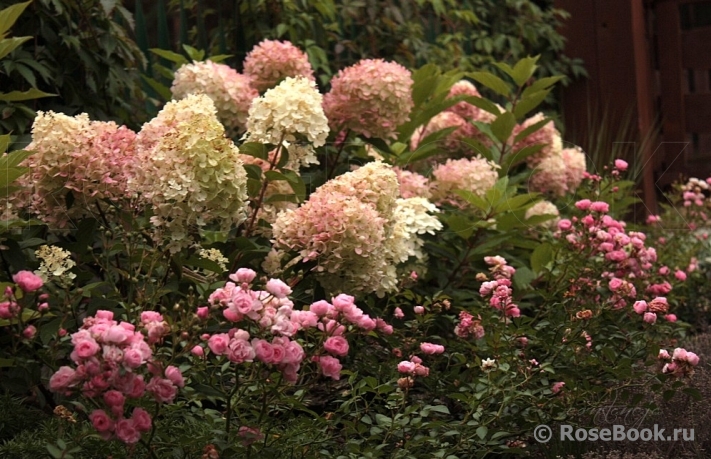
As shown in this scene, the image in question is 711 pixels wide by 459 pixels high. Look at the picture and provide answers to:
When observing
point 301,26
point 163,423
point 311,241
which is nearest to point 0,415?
point 163,423

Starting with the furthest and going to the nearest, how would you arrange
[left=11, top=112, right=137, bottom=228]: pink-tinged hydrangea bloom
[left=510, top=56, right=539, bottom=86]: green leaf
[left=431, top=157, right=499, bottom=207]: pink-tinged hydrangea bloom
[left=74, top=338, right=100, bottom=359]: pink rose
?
[left=510, top=56, right=539, bottom=86]: green leaf, [left=431, top=157, right=499, bottom=207]: pink-tinged hydrangea bloom, [left=11, top=112, right=137, bottom=228]: pink-tinged hydrangea bloom, [left=74, top=338, right=100, bottom=359]: pink rose

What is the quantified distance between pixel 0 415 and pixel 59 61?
4.79 ft

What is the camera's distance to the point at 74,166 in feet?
6.54

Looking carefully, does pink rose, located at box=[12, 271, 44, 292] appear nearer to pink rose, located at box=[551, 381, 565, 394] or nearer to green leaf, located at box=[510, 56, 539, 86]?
pink rose, located at box=[551, 381, 565, 394]

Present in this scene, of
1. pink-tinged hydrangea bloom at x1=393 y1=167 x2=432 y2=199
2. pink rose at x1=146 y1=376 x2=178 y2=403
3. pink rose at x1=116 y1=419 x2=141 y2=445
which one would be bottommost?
pink-tinged hydrangea bloom at x1=393 y1=167 x2=432 y2=199

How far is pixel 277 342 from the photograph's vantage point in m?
1.49

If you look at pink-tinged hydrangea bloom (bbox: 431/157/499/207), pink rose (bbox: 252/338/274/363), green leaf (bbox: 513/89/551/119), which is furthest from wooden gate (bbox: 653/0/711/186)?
pink rose (bbox: 252/338/274/363)

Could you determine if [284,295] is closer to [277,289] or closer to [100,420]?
[277,289]

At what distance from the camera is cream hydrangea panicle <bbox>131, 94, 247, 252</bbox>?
1.88 meters

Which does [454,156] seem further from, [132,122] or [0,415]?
[0,415]

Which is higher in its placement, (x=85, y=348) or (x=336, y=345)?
(x=85, y=348)

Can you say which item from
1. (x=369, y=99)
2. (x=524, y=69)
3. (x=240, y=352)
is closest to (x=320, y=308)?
(x=240, y=352)

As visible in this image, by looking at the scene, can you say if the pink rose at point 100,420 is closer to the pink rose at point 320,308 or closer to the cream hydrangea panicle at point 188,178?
the pink rose at point 320,308

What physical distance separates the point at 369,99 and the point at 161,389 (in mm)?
1395
